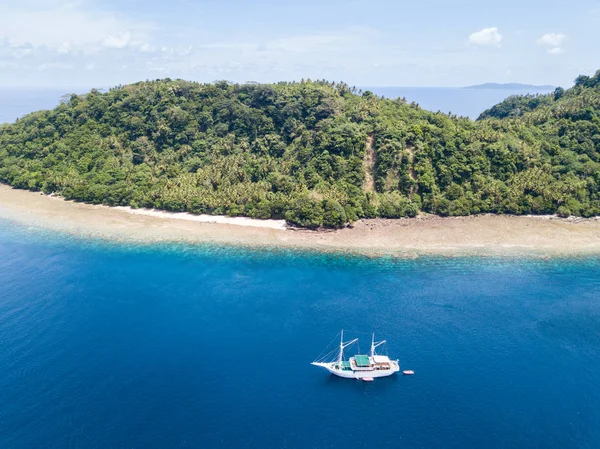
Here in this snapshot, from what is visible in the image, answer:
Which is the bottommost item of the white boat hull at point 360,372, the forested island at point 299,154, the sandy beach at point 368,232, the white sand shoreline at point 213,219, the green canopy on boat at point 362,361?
the white boat hull at point 360,372

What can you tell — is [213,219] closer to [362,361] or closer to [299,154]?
[299,154]

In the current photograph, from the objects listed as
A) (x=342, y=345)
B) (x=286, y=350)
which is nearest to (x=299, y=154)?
(x=286, y=350)

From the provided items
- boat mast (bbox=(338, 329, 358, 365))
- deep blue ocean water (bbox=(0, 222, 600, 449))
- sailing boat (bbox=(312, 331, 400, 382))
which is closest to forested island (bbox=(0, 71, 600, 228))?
deep blue ocean water (bbox=(0, 222, 600, 449))

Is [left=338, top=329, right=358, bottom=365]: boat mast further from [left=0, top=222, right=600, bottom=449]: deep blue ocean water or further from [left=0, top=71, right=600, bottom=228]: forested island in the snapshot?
[left=0, top=71, right=600, bottom=228]: forested island

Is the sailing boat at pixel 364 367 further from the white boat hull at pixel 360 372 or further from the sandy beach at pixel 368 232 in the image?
the sandy beach at pixel 368 232

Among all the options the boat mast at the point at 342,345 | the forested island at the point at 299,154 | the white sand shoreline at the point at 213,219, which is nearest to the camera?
the boat mast at the point at 342,345

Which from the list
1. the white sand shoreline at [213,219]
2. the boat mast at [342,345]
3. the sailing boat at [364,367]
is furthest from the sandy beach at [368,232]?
the sailing boat at [364,367]

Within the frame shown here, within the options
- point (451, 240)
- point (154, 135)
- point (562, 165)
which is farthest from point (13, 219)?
point (562, 165)
